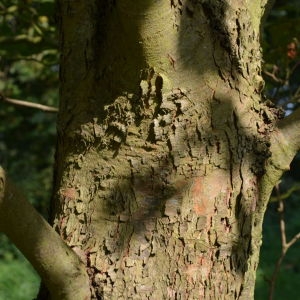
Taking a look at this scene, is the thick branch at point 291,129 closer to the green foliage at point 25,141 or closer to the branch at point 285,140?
the branch at point 285,140

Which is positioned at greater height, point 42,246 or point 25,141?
point 25,141

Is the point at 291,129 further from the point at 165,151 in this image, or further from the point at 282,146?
the point at 165,151

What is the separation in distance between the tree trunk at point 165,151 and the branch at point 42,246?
0.23 ft

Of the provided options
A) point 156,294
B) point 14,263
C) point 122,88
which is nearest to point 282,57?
point 122,88

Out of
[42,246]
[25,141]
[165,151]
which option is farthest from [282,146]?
[25,141]

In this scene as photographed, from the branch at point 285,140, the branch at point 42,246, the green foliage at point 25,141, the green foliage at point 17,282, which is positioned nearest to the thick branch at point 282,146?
the branch at point 285,140

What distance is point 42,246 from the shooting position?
47.9 inches

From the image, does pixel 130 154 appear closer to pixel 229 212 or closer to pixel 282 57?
pixel 229 212

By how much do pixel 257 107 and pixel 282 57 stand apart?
1271mm

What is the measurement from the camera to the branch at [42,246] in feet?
3.76

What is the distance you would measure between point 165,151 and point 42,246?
1.15ft

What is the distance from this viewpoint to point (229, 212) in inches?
55.1

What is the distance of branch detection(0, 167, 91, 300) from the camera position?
1.14 m

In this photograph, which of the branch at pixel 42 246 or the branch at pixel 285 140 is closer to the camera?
the branch at pixel 42 246
